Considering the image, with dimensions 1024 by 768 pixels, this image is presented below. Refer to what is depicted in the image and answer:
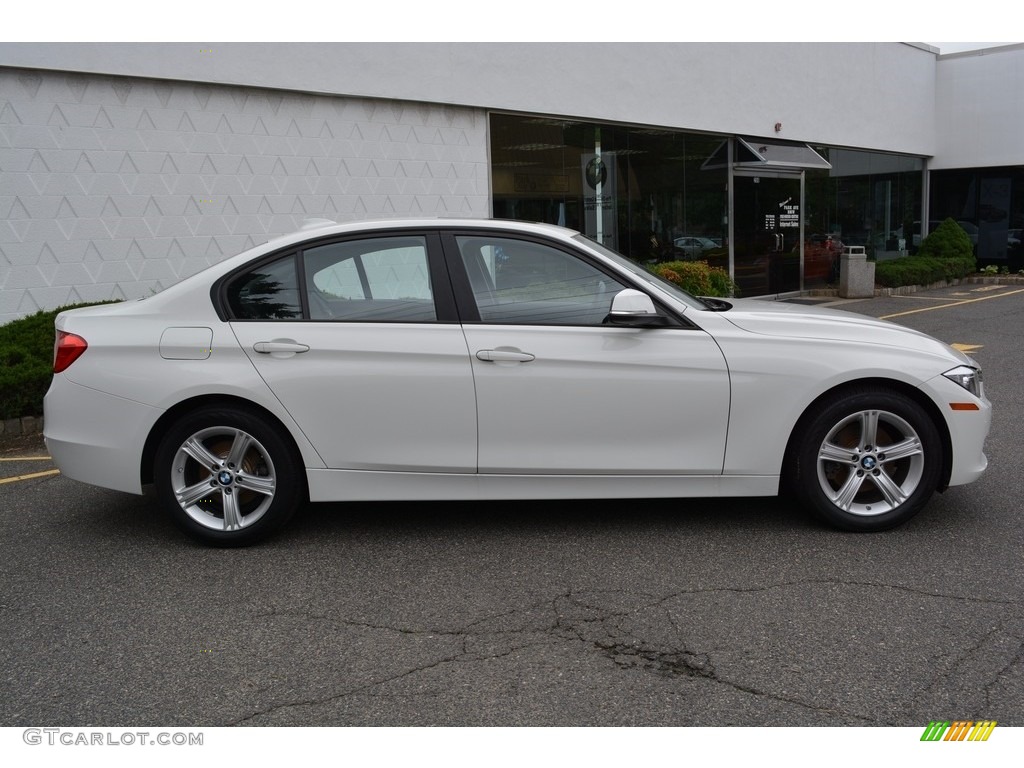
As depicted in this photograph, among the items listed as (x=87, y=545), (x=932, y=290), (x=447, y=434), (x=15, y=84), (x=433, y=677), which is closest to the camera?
(x=433, y=677)

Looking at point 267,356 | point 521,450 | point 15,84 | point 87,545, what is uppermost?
point 15,84

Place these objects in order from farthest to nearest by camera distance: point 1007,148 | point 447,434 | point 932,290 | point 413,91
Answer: point 1007,148 < point 932,290 < point 413,91 < point 447,434

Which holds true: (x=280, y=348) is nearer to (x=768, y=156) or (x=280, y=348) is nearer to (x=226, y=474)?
(x=226, y=474)

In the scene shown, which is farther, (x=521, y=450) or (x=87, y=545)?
(x=87, y=545)

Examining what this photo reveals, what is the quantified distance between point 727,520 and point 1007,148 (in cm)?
2287

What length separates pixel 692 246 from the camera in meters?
16.8

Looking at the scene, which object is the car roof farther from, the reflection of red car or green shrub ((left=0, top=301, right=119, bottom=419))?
the reflection of red car

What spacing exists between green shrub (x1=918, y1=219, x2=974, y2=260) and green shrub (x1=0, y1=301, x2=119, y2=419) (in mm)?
20419

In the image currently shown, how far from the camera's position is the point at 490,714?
3.12 m

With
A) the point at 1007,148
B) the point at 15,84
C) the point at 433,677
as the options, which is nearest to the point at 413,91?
the point at 15,84

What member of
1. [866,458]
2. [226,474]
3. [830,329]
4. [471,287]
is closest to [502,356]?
[471,287]

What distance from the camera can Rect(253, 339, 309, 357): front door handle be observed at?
470cm

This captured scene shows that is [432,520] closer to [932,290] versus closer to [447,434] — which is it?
[447,434]

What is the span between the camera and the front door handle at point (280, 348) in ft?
15.4
